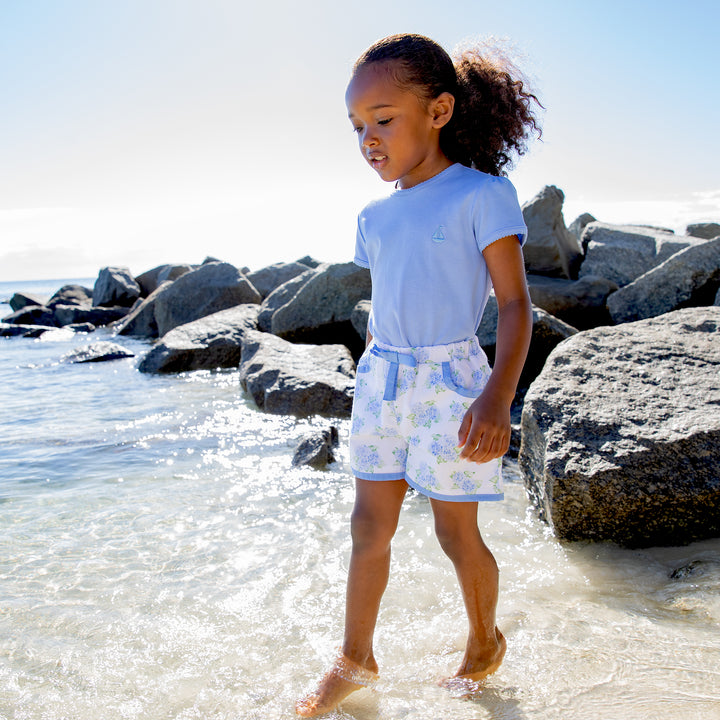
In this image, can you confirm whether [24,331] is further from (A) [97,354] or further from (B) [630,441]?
(B) [630,441]

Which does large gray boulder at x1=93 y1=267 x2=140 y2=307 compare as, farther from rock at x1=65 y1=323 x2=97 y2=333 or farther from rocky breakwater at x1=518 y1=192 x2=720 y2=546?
rocky breakwater at x1=518 y1=192 x2=720 y2=546

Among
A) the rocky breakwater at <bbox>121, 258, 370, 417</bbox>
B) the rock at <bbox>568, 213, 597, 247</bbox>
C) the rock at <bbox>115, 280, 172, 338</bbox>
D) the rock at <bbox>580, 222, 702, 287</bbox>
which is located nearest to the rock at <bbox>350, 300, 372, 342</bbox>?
the rocky breakwater at <bbox>121, 258, 370, 417</bbox>

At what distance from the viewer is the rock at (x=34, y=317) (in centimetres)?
1959

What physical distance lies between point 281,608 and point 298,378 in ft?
11.5

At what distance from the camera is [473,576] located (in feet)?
6.45

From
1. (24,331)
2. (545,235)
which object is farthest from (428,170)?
(24,331)

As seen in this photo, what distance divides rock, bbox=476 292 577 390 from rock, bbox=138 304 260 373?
4030 mm

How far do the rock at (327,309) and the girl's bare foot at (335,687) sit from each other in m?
5.80

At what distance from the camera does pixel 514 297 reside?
73.0 inches

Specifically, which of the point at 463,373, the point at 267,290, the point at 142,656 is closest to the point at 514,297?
the point at 463,373

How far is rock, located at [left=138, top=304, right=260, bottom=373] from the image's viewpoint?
8602 mm

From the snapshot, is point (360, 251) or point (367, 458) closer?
point (367, 458)

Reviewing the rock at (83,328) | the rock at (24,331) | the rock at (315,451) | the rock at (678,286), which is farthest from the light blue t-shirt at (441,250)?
the rock at (24,331)

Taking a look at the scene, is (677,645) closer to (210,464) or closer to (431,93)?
(431,93)
